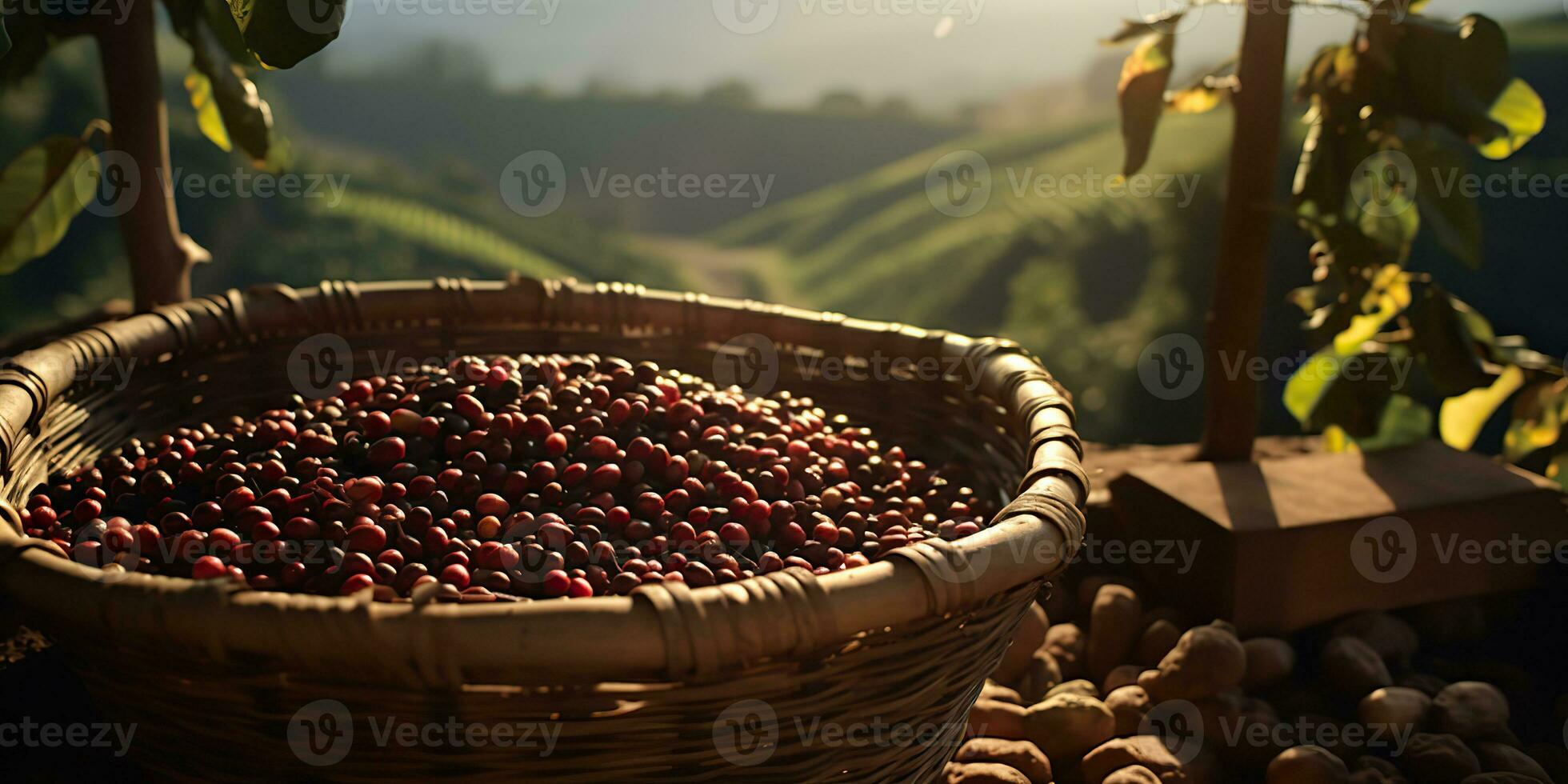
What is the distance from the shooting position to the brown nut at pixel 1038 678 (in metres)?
1.38

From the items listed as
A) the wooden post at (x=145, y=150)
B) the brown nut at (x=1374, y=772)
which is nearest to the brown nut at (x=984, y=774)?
the brown nut at (x=1374, y=772)

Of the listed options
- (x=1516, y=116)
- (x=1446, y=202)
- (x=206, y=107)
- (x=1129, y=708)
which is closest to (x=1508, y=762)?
(x=1129, y=708)

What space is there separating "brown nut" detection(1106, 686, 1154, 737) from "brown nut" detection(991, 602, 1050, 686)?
0.43ft

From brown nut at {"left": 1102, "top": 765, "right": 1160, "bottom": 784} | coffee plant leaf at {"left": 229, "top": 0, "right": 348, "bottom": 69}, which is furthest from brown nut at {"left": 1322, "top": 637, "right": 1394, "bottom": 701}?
coffee plant leaf at {"left": 229, "top": 0, "right": 348, "bottom": 69}

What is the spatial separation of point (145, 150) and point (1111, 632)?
1.67m

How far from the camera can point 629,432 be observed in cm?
126

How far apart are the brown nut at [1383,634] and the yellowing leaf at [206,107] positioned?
73.4 inches

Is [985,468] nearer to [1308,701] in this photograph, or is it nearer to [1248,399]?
[1308,701]

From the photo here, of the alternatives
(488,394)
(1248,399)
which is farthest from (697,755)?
(1248,399)

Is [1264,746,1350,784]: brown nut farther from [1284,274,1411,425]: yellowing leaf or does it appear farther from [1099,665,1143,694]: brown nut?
[1284,274,1411,425]: yellowing leaf

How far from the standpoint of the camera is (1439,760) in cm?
116

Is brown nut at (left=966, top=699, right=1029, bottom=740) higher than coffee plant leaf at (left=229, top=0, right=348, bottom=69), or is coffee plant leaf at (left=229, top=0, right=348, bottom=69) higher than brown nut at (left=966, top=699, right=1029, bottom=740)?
coffee plant leaf at (left=229, top=0, right=348, bottom=69)

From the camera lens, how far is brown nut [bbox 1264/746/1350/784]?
113cm

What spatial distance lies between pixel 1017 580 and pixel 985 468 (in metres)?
0.51
